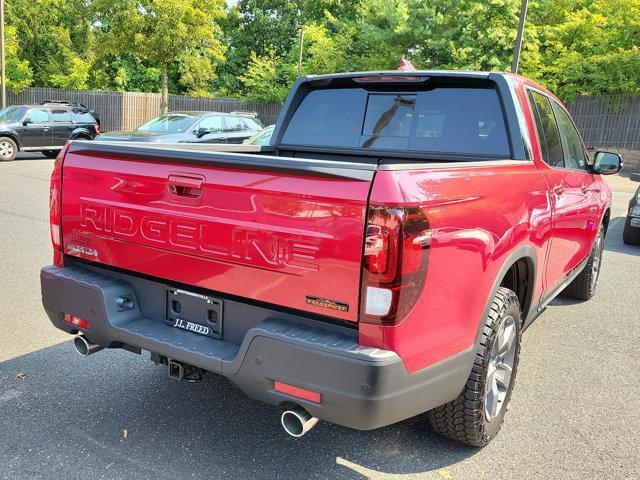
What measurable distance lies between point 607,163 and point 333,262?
353 cm

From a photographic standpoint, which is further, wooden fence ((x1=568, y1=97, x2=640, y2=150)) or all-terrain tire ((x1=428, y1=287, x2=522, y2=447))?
wooden fence ((x1=568, y1=97, x2=640, y2=150))

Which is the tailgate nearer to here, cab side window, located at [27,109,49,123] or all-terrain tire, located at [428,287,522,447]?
all-terrain tire, located at [428,287,522,447]

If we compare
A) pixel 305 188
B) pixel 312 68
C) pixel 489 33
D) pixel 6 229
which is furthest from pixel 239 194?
pixel 312 68

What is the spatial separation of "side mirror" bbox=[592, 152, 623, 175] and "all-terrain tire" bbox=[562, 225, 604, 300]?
1.03 m

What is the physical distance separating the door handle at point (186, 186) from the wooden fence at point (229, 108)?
2378 cm

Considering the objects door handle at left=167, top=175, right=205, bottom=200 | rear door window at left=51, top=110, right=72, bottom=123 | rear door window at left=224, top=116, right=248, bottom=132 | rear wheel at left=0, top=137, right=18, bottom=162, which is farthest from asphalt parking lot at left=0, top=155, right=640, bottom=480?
rear door window at left=51, top=110, right=72, bottom=123

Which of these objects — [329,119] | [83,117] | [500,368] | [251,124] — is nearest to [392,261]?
[500,368]

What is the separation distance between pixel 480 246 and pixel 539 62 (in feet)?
81.3

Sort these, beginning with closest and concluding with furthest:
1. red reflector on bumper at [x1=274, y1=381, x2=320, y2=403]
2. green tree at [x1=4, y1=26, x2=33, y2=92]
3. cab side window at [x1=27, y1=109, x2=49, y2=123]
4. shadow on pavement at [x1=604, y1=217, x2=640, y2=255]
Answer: red reflector on bumper at [x1=274, y1=381, x2=320, y2=403] < shadow on pavement at [x1=604, y1=217, x2=640, y2=255] < cab side window at [x1=27, y1=109, x2=49, y2=123] < green tree at [x1=4, y1=26, x2=33, y2=92]

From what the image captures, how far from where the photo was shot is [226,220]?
253cm

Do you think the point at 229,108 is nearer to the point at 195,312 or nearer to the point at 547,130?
the point at 547,130

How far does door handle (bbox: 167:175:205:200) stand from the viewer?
2592mm

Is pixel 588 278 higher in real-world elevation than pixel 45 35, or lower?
lower

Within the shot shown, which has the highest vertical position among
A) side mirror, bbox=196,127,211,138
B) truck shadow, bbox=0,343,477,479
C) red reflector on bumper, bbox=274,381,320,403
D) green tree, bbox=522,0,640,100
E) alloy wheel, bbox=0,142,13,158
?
green tree, bbox=522,0,640,100
